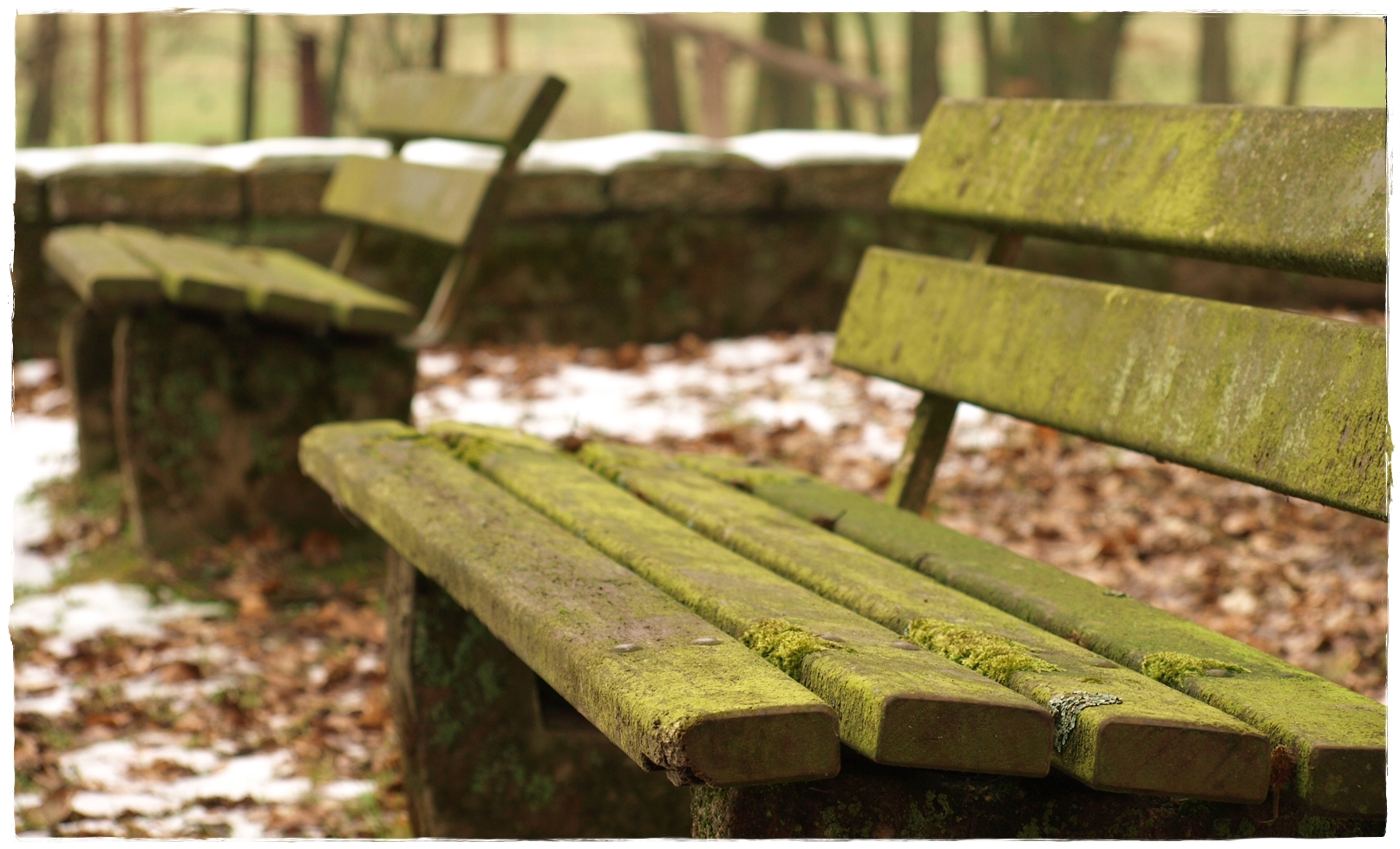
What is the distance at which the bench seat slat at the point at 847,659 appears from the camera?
118 centimetres

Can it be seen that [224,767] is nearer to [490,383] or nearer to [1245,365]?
[1245,365]

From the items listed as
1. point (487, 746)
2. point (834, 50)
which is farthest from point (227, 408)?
point (834, 50)

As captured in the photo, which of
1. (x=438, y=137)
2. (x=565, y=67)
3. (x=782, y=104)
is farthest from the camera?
(x=565, y=67)

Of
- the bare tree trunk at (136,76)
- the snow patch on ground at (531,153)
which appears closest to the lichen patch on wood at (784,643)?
the snow patch on ground at (531,153)

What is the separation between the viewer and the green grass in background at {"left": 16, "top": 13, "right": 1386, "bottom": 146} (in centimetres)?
1600

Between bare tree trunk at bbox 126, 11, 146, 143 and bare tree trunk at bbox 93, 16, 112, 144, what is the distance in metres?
0.15

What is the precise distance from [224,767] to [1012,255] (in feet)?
5.11

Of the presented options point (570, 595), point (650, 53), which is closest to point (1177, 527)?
point (570, 595)

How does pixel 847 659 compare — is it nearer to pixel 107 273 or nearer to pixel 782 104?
pixel 107 273

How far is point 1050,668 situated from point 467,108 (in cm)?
299

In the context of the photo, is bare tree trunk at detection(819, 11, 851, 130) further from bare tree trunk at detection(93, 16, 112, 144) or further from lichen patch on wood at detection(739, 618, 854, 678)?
lichen patch on wood at detection(739, 618, 854, 678)

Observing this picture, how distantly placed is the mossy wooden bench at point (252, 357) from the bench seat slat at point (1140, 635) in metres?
1.47

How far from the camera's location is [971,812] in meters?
1.33

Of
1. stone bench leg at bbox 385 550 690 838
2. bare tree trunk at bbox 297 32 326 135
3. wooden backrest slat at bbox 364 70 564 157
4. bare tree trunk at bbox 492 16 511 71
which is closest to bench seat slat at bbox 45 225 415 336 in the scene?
wooden backrest slat at bbox 364 70 564 157
